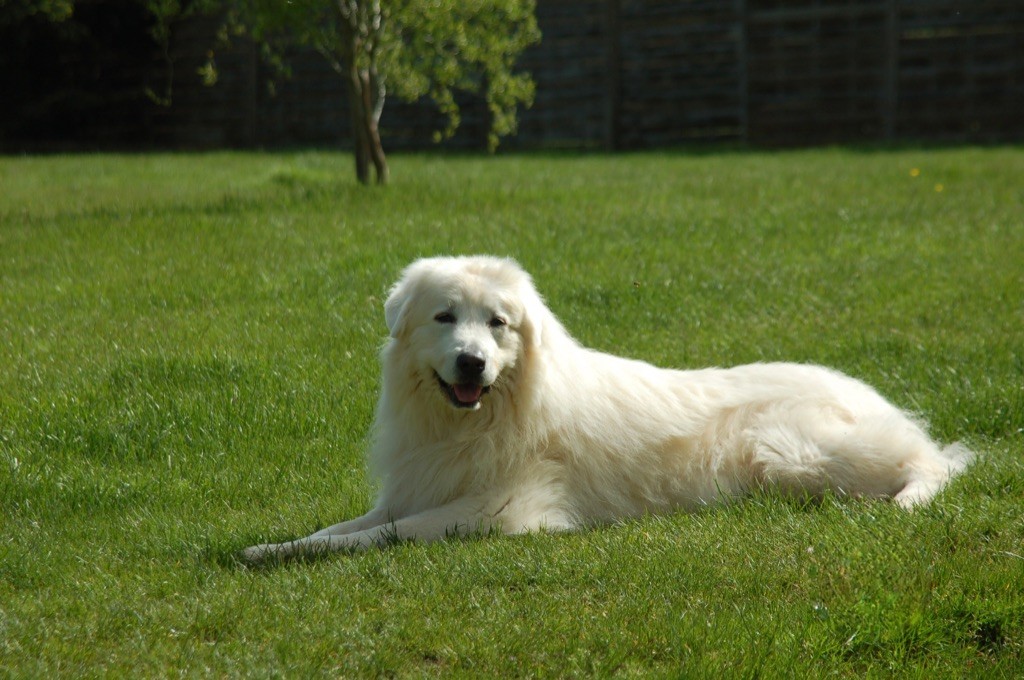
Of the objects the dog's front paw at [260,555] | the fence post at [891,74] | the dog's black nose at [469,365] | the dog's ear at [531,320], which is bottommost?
the dog's front paw at [260,555]

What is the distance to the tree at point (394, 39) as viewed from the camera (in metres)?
11.3

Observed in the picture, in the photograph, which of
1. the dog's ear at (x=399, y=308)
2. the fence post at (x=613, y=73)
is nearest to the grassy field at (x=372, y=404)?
the dog's ear at (x=399, y=308)

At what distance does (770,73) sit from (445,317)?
51.0 ft

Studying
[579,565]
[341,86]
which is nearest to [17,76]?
[341,86]

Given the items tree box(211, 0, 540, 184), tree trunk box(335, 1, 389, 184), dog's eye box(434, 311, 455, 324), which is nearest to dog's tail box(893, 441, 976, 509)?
dog's eye box(434, 311, 455, 324)

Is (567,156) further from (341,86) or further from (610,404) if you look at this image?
(610,404)

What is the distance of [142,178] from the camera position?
15148mm

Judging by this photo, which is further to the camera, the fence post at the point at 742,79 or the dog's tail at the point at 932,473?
the fence post at the point at 742,79

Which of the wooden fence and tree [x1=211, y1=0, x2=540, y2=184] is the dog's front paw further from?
the wooden fence

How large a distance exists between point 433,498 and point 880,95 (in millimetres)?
15653

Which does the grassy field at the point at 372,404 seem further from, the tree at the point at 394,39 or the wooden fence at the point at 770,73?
the wooden fence at the point at 770,73

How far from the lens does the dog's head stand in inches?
180

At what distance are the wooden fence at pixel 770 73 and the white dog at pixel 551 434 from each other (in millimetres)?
14431

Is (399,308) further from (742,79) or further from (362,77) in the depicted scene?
(742,79)
